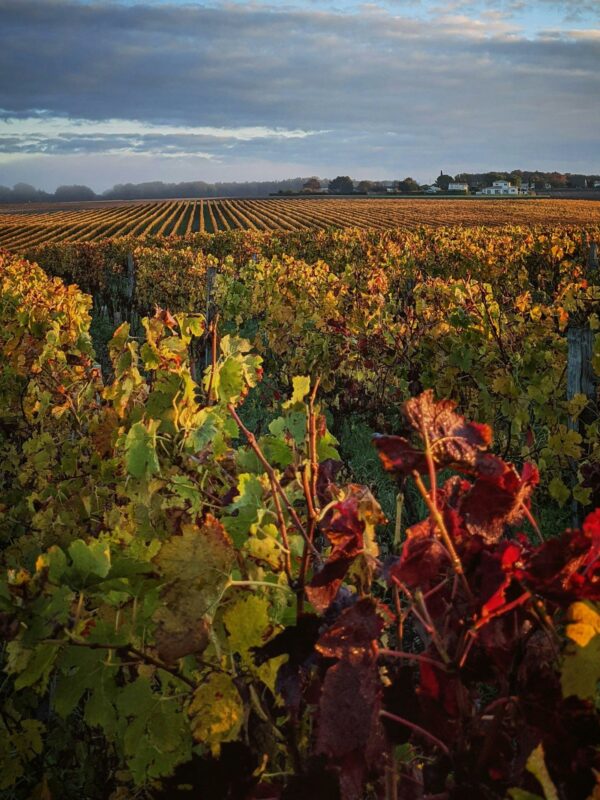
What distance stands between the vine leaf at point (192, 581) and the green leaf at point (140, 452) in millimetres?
709

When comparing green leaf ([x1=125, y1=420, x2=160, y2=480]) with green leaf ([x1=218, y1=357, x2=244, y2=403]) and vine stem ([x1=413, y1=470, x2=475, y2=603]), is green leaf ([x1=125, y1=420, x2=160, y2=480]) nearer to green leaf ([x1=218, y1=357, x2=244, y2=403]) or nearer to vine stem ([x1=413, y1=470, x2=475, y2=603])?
green leaf ([x1=218, y1=357, x2=244, y2=403])

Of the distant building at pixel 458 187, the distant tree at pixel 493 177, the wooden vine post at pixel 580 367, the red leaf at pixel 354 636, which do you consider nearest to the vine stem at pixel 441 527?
the red leaf at pixel 354 636

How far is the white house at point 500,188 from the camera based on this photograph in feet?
397

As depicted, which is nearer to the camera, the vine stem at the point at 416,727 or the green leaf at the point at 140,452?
the vine stem at the point at 416,727

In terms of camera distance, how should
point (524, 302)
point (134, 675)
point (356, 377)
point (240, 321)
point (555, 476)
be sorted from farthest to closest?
1. point (240, 321)
2. point (356, 377)
3. point (524, 302)
4. point (555, 476)
5. point (134, 675)

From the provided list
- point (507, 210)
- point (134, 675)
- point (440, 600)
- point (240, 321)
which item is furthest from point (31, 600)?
point (507, 210)

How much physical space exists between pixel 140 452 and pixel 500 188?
134881 millimetres

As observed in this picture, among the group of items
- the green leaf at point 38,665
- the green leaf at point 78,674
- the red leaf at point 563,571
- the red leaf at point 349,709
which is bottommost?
the green leaf at point 78,674

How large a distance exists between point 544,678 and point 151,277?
19.9 metres

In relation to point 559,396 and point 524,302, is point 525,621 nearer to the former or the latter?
point 559,396

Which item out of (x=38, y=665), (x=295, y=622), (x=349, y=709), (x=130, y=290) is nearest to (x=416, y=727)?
(x=349, y=709)

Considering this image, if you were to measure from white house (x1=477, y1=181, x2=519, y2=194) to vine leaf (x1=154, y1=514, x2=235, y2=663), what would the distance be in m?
127

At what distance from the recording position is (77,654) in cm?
130

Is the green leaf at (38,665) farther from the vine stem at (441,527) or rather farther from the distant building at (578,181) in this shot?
the distant building at (578,181)
